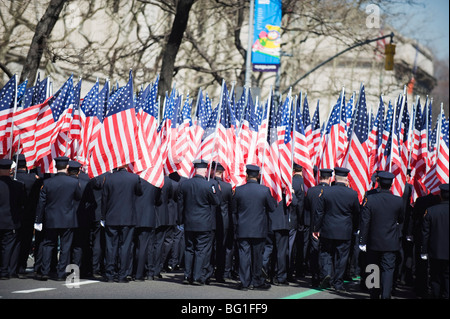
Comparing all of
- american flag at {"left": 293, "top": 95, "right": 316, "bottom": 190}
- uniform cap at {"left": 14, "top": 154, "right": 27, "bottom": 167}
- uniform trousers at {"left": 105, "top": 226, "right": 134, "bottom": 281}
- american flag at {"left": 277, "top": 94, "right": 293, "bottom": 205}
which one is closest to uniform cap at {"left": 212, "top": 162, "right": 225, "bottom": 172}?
american flag at {"left": 277, "top": 94, "right": 293, "bottom": 205}

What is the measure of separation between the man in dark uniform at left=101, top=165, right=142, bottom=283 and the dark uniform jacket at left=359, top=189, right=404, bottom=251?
3798 millimetres

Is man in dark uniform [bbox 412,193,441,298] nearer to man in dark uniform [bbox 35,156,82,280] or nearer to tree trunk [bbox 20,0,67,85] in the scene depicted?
man in dark uniform [bbox 35,156,82,280]

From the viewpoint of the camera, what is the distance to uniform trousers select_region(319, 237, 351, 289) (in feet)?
42.6

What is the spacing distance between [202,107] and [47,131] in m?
3.69

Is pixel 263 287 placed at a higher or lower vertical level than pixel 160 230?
lower

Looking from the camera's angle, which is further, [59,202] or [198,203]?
[198,203]

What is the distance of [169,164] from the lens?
1570cm

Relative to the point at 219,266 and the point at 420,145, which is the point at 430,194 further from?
the point at 219,266

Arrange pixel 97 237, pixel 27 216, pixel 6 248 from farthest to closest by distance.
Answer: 1. pixel 97 237
2. pixel 27 216
3. pixel 6 248

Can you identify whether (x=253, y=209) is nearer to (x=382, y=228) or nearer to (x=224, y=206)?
(x=224, y=206)

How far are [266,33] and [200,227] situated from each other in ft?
40.7

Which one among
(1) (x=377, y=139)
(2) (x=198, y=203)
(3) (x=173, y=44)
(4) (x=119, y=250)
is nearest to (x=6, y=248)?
(4) (x=119, y=250)

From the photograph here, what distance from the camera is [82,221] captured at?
13.1 m

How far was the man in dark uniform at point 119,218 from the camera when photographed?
41.7 ft
